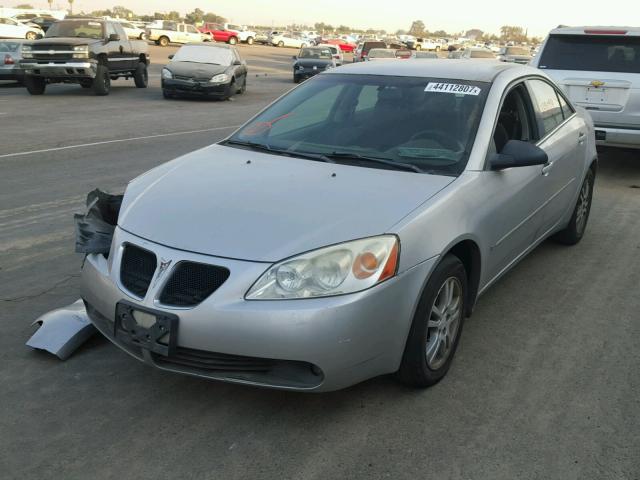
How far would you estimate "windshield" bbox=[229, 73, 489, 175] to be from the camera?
4035mm

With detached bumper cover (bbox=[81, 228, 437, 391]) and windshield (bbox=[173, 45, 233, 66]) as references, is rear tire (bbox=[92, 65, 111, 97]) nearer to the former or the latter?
windshield (bbox=[173, 45, 233, 66])

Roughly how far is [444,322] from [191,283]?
1.33m

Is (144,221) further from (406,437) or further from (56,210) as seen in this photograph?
(56,210)

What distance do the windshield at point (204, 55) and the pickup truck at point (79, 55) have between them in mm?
1760

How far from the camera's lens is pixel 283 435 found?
3158 mm

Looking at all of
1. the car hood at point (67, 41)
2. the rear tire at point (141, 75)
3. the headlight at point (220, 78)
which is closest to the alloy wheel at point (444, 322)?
the headlight at point (220, 78)

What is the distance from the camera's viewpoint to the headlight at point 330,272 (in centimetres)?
297

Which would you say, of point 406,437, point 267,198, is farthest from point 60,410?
point 406,437

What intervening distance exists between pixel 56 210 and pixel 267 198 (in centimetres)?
405

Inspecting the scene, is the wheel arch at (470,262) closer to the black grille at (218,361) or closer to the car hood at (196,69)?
the black grille at (218,361)

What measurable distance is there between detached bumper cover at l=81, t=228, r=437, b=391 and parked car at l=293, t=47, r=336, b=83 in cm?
2436

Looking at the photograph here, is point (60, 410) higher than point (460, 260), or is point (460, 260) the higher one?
point (460, 260)

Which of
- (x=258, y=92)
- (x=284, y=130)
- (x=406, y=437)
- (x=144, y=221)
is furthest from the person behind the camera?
(x=258, y=92)

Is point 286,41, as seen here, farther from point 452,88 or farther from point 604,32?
point 452,88
